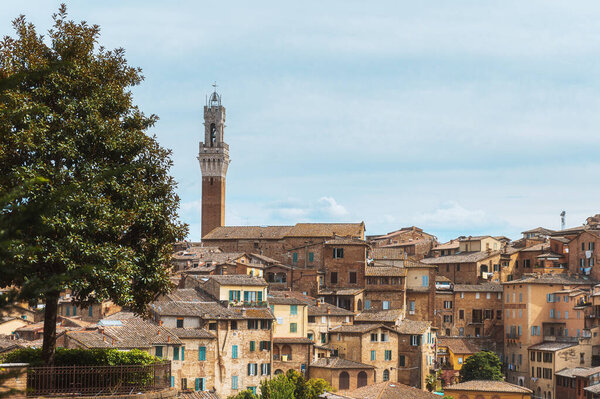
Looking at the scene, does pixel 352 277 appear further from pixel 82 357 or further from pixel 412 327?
pixel 82 357

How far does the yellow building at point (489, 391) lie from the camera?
74.9 meters

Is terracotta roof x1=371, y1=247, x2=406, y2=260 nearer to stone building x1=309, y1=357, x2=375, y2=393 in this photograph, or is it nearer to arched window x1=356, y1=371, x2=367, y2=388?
stone building x1=309, y1=357, x2=375, y2=393

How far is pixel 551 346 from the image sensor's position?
8544 centimetres

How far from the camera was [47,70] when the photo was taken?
641 centimetres

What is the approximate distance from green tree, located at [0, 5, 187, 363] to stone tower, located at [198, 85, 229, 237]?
361ft

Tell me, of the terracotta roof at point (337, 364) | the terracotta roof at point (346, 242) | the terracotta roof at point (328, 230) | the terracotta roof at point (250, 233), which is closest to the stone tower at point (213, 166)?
the terracotta roof at point (250, 233)

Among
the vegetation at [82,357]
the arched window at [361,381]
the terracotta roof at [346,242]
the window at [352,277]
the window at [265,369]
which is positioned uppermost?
the terracotta roof at [346,242]

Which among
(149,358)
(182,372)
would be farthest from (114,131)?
(182,372)

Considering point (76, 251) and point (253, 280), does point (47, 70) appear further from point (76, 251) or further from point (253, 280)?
point (253, 280)

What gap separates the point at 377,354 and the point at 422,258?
39179 millimetres

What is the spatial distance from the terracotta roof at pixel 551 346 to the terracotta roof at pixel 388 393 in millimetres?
22826

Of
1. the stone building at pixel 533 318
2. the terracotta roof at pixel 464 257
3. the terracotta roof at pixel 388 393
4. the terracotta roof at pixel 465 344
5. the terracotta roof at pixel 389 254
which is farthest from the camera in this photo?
the terracotta roof at pixel 464 257

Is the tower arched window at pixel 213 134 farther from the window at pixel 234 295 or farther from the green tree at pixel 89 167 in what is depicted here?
the green tree at pixel 89 167

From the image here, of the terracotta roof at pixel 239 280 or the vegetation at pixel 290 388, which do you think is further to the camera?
the terracotta roof at pixel 239 280
